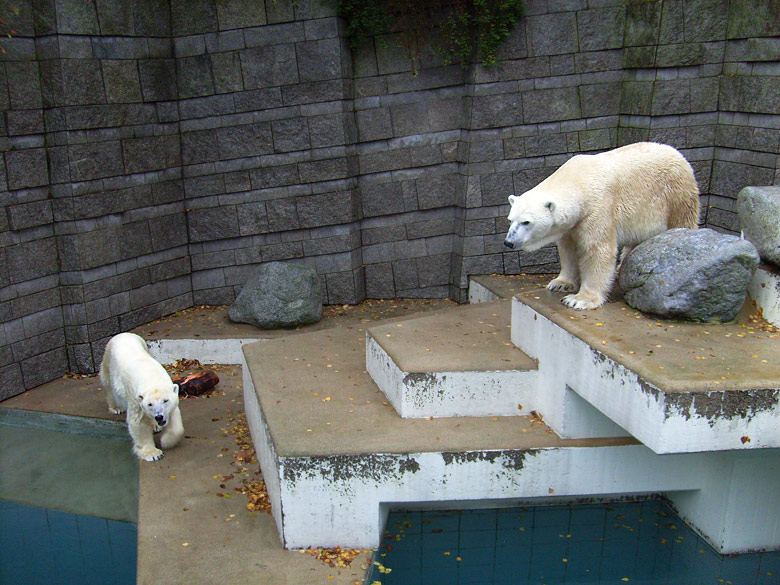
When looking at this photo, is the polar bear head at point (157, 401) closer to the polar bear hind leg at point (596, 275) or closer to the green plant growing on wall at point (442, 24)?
the polar bear hind leg at point (596, 275)

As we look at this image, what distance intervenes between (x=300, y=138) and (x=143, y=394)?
3.76 meters

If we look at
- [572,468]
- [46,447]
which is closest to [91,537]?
[46,447]

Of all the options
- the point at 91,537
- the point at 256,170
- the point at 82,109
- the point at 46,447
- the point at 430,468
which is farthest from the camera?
the point at 256,170

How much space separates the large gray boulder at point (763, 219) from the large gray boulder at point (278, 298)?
4.37 meters

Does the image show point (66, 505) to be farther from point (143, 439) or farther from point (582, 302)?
point (582, 302)

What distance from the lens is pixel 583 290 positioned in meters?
5.43

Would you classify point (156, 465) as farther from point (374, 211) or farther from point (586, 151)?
point (586, 151)

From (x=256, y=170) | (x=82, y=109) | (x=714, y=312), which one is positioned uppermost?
(x=82, y=109)

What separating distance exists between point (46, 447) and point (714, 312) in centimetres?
558

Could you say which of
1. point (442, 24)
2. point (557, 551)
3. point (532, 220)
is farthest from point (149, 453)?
point (442, 24)

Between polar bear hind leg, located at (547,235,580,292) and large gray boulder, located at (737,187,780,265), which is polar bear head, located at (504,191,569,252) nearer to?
polar bear hind leg, located at (547,235,580,292)

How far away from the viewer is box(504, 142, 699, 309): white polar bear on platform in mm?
5121

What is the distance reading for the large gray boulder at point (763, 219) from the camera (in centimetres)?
511

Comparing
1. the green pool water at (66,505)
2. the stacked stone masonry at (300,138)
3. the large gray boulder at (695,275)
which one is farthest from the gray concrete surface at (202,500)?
the large gray boulder at (695,275)
